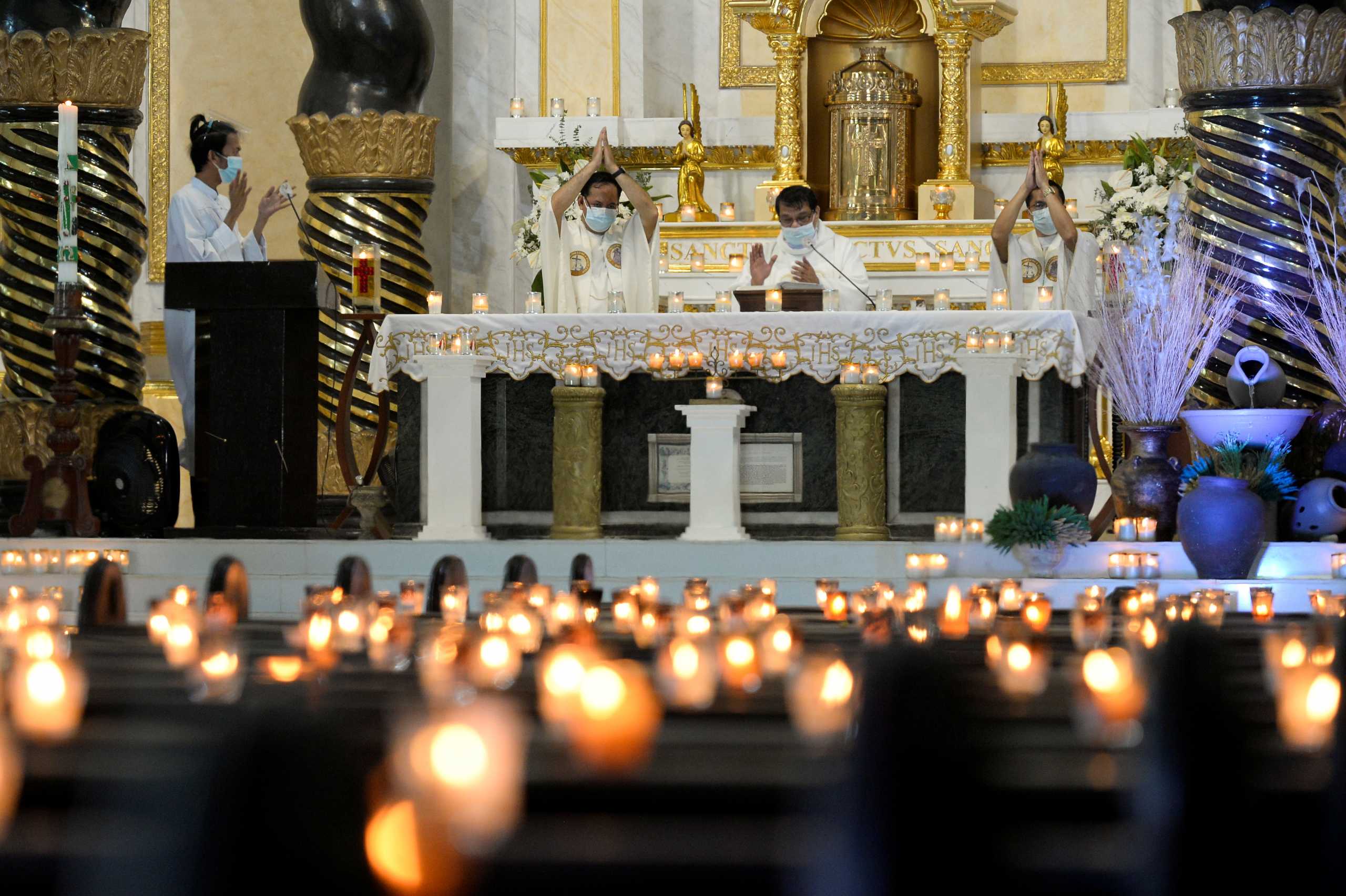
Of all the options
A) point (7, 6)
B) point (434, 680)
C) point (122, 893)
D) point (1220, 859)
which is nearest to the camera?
point (122, 893)

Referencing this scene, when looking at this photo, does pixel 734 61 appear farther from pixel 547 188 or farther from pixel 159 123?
pixel 159 123

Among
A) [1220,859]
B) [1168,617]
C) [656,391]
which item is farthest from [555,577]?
[1220,859]

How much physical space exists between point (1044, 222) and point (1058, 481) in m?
3.81

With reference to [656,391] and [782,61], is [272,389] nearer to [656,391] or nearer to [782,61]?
[656,391]

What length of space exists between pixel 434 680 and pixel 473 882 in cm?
85

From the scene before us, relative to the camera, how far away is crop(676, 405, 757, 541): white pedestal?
9570mm

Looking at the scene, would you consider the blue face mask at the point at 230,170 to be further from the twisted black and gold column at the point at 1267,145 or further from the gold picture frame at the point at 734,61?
the twisted black and gold column at the point at 1267,145

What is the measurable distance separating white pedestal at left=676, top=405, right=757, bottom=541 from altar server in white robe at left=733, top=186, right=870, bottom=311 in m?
1.13

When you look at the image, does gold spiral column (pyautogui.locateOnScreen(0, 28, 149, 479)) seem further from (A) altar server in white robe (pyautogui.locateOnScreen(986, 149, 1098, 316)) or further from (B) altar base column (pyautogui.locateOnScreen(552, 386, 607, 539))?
(A) altar server in white robe (pyautogui.locateOnScreen(986, 149, 1098, 316))

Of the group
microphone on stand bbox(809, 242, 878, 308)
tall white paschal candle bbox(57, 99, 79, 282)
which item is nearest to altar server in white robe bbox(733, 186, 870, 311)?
microphone on stand bbox(809, 242, 878, 308)

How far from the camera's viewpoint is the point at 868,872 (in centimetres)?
166

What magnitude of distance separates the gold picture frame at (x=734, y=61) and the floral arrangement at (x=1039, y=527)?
7982 millimetres

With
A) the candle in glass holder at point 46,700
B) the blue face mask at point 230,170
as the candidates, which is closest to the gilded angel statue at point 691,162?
the blue face mask at point 230,170

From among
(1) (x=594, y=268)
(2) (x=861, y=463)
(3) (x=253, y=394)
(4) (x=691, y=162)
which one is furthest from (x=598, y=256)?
(4) (x=691, y=162)
